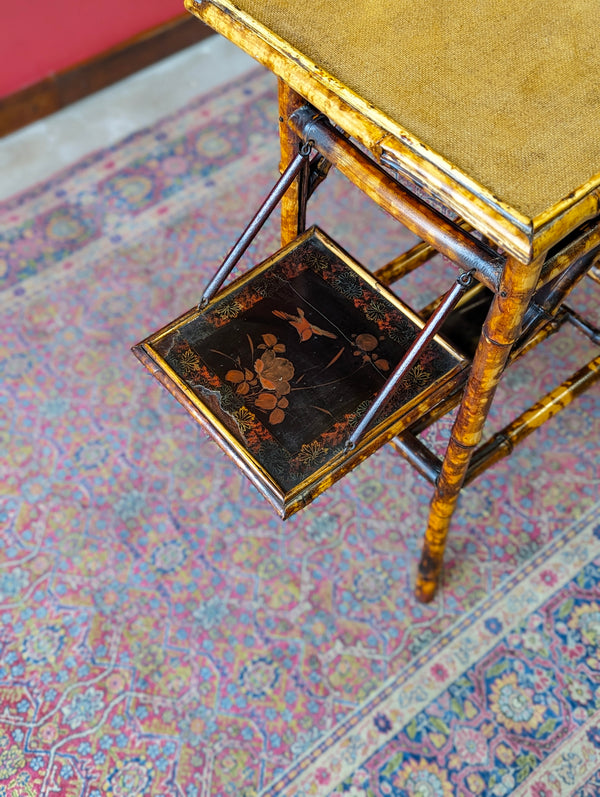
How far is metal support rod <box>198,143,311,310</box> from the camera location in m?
1.25

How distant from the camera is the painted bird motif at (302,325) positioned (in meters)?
1.32

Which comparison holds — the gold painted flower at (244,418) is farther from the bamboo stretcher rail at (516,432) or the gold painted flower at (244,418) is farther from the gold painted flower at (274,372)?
the bamboo stretcher rail at (516,432)

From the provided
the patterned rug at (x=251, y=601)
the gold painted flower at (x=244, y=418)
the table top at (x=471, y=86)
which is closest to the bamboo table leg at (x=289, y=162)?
the table top at (x=471, y=86)

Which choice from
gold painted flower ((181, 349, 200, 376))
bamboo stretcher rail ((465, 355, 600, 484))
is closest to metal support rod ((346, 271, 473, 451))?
gold painted flower ((181, 349, 200, 376))

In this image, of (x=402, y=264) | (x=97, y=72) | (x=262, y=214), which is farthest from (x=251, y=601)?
(x=97, y=72)

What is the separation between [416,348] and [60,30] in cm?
231

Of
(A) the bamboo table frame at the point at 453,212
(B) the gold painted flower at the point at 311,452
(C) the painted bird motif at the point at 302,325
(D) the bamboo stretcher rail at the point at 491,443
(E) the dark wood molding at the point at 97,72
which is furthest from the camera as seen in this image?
(E) the dark wood molding at the point at 97,72

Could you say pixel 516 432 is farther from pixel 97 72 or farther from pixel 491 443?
pixel 97 72

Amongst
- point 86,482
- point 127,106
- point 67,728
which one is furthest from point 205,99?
point 67,728

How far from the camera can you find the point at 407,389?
1.25 m

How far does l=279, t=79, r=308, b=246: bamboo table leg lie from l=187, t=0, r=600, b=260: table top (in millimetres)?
167

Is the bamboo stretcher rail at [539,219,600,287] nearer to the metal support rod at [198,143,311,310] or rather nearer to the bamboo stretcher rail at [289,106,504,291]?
the bamboo stretcher rail at [289,106,504,291]

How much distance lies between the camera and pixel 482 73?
1059 mm

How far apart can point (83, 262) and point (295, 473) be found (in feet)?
5.21
